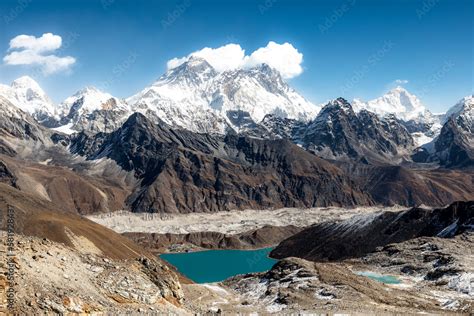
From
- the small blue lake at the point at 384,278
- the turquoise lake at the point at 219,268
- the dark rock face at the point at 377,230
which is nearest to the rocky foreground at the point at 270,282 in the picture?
the dark rock face at the point at 377,230

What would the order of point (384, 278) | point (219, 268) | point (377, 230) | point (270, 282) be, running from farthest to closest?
point (219, 268), point (377, 230), point (384, 278), point (270, 282)

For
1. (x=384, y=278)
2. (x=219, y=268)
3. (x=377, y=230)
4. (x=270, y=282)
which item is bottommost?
(x=384, y=278)

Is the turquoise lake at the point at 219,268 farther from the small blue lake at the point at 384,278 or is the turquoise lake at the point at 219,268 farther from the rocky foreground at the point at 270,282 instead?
the small blue lake at the point at 384,278

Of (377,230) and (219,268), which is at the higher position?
(377,230)

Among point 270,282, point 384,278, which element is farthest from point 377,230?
point 270,282

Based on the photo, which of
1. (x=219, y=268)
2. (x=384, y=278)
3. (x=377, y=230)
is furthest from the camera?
(x=219, y=268)

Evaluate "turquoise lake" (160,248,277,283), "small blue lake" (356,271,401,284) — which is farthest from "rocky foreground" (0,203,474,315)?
"turquoise lake" (160,248,277,283)

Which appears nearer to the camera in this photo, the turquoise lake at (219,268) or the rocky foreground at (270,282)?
the rocky foreground at (270,282)

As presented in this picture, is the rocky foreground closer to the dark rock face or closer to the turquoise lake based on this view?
the dark rock face

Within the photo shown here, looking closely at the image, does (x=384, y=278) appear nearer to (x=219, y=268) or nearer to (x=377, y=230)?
(x=377, y=230)
